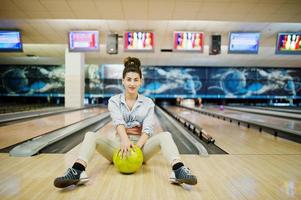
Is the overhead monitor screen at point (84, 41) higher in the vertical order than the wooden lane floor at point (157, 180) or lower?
higher

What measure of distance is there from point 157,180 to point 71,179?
2.32 ft

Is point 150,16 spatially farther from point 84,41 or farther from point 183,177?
point 183,177

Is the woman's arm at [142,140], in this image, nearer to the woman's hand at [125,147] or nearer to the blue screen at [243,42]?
the woman's hand at [125,147]

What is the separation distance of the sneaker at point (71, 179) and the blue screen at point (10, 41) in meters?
6.83

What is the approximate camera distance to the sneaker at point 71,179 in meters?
1.73

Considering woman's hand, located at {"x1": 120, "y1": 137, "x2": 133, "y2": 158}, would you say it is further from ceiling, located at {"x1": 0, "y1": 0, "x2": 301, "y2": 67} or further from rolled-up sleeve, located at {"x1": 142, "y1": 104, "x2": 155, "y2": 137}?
ceiling, located at {"x1": 0, "y1": 0, "x2": 301, "y2": 67}

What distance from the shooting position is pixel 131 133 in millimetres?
2287

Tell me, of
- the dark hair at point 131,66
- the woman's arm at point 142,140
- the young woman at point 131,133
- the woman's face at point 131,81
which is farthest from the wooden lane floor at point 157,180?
the dark hair at point 131,66

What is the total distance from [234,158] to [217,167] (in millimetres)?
484

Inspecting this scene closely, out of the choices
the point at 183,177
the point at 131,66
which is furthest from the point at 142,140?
the point at 131,66

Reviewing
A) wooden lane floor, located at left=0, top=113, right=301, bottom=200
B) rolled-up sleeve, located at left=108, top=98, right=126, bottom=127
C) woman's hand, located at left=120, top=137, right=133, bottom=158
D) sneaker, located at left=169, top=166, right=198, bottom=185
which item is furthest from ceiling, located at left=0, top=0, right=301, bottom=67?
sneaker, located at left=169, top=166, right=198, bottom=185

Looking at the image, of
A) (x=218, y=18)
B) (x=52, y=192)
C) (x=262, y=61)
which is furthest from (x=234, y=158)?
(x=262, y=61)

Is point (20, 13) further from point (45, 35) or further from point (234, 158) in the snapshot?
point (234, 158)

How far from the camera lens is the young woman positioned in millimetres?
1946
